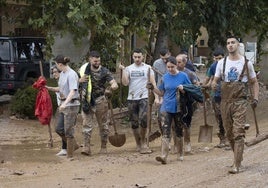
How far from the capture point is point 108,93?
33.7 feet

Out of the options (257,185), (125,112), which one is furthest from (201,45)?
(257,185)

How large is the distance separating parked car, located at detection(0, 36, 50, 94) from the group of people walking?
625 cm

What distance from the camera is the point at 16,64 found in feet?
55.2

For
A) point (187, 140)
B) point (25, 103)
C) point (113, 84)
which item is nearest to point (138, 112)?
point (113, 84)

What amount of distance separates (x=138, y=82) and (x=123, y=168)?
1881 mm

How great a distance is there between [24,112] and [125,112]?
8.48 feet

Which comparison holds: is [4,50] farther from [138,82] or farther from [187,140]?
[187,140]

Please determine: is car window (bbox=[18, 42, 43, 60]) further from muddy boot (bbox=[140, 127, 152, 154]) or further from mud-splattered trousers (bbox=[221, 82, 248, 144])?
mud-splattered trousers (bbox=[221, 82, 248, 144])

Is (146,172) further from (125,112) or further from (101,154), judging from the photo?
(125,112)

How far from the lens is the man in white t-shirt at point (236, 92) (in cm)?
845

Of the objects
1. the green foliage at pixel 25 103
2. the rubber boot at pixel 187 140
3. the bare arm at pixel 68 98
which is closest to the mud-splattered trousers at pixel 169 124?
the rubber boot at pixel 187 140

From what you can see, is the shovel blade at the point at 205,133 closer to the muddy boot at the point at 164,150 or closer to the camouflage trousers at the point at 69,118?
the muddy boot at the point at 164,150

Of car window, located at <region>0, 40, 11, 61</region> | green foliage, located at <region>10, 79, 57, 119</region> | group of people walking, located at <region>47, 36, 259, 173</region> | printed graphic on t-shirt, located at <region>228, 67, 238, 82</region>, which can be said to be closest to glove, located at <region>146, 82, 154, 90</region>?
group of people walking, located at <region>47, 36, 259, 173</region>

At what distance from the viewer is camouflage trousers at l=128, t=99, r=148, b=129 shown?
10.5 m
